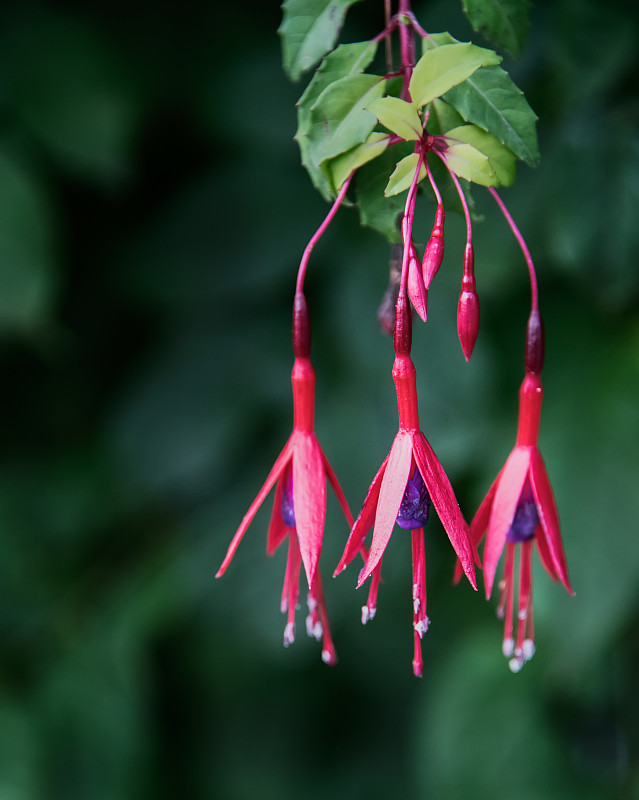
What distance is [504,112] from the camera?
1.34 ft

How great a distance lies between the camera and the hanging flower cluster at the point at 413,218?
0.39 metres

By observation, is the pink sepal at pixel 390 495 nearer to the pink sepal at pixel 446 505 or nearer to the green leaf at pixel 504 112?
the pink sepal at pixel 446 505

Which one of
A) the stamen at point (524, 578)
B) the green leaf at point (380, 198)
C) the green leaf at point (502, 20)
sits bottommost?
the stamen at point (524, 578)

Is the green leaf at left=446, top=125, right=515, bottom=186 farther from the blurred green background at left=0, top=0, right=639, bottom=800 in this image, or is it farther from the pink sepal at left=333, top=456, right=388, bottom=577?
the blurred green background at left=0, top=0, right=639, bottom=800

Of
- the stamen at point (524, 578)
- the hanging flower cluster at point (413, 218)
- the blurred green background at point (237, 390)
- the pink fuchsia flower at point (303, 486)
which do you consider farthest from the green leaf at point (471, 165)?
the blurred green background at point (237, 390)

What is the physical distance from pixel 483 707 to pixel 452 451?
1.27 feet

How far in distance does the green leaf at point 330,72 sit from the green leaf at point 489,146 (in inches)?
2.4

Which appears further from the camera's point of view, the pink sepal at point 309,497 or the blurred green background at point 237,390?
the blurred green background at point 237,390

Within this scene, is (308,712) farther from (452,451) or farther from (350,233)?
(350,233)

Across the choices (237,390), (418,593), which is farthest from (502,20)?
(237,390)

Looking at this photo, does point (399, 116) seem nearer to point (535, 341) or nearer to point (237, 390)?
point (535, 341)

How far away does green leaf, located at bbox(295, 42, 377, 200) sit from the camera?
0.43 m

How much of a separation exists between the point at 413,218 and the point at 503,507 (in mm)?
161

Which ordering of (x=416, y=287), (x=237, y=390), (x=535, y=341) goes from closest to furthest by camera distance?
(x=416, y=287)
(x=535, y=341)
(x=237, y=390)
